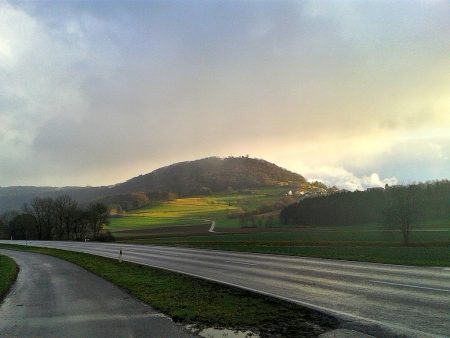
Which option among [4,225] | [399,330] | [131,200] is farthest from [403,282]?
[131,200]

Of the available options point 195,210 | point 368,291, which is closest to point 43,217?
point 195,210

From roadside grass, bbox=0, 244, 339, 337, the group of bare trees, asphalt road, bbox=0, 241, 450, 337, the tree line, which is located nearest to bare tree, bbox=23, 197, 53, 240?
the group of bare trees

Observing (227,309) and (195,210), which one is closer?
(227,309)

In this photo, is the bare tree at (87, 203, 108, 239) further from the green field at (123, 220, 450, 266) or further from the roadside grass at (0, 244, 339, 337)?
the roadside grass at (0, 244, 339, 337)

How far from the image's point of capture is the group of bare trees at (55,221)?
92438mm

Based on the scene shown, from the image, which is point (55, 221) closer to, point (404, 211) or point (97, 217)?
point (97, 217)

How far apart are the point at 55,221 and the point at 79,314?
101300mm

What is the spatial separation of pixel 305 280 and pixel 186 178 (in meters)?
175

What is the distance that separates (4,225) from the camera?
364 ft

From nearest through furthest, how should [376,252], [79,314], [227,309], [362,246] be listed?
[227,309] < [79,314] < [376,252] < [362,246]

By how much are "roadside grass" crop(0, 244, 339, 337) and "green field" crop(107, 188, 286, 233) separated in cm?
8327

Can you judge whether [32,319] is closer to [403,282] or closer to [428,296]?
[428,296]

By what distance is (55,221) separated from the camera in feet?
339

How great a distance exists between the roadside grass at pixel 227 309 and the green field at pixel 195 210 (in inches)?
3278
